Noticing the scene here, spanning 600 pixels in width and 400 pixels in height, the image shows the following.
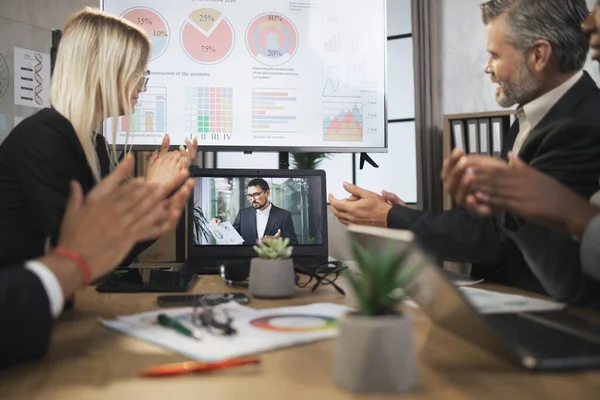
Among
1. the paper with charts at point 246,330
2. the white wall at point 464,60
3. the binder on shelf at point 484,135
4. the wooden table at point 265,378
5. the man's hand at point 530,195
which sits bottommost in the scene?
the wooden table at point 265,378

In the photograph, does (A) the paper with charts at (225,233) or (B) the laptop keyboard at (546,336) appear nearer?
(B) the laptop keyboard at (546,336)

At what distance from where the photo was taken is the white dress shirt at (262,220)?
166cm

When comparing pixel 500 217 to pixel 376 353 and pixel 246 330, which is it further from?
pixel 376 353

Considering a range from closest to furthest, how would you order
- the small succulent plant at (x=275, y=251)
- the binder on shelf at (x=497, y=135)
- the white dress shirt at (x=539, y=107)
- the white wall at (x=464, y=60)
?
the small succulent plant at (x=275, y=251), the white dress shirt at (x=539, y=107), the binder on shelf at (x=497, y=135), the white wall at (x=464, y=60)

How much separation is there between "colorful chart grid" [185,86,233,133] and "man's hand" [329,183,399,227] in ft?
1.94

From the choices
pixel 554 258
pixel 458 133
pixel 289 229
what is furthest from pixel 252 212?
pixel 458 133

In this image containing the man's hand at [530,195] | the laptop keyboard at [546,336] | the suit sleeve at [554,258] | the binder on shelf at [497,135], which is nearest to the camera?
the laptop keyboard at [546,336]

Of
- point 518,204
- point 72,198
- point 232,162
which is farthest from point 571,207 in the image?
point 232,162

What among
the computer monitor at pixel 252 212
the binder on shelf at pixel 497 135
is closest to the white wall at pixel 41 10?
the computer monitor at pixel 252 212

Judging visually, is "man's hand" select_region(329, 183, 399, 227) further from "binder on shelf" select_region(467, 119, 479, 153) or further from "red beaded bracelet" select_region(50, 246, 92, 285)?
"binder on shelf" select_region(467, 119, 479, 153)

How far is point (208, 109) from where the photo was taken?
1.93m

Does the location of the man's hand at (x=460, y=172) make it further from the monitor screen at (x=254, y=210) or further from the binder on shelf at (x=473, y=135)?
the binder on shelf at (x=473, y=135)

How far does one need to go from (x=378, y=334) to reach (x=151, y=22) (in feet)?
5.60

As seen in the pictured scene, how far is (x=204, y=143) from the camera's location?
1.93 meters
